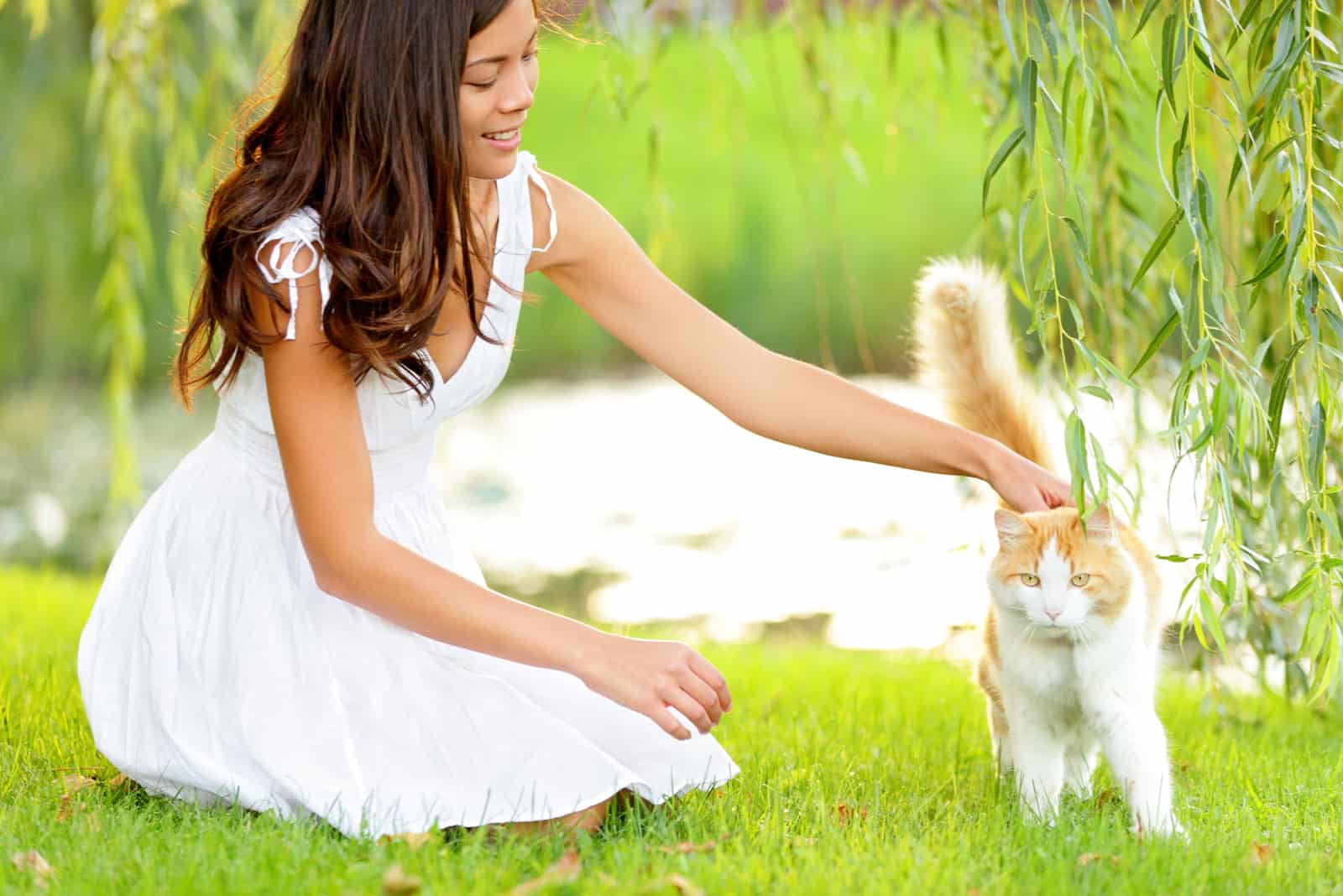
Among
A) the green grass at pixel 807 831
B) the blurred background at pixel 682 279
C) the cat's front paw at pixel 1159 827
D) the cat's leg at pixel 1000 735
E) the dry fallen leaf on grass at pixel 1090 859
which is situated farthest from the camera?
the blurred background at pixel 682 279

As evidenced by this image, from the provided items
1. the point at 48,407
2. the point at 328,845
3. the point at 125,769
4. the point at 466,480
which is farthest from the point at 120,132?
the point at 48,407

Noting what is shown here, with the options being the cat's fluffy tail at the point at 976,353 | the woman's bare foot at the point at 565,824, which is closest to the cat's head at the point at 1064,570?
the cat's fluffy tail at the point at 976,353

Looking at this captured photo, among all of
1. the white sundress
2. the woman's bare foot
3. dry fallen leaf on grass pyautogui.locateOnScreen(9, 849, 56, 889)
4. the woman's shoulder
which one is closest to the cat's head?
the white sundress

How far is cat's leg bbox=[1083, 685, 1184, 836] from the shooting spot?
84.5 inches

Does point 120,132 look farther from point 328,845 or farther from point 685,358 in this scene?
point 328,845

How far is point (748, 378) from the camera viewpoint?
2.33 meters

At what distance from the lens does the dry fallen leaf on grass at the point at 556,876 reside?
1755mm

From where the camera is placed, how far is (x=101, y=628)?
2.25 metres

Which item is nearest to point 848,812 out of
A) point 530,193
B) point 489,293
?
point 489,293

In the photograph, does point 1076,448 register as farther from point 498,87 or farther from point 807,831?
point 498,87

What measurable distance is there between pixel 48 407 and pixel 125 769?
6.18 metres

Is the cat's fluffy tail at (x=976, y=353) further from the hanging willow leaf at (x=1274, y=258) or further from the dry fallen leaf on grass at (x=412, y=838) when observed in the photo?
the dry fallen leaf on grass at (x=412, y=838)

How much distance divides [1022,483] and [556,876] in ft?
2.86

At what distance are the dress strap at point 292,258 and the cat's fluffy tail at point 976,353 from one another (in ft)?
3.45
